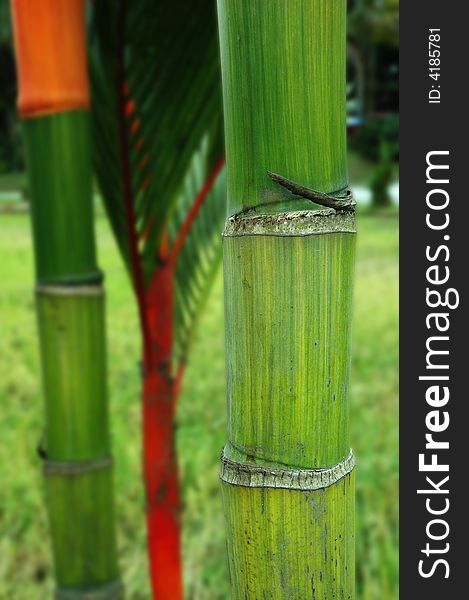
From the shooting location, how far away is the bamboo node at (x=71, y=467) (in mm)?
718

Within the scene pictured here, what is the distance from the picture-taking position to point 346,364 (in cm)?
39

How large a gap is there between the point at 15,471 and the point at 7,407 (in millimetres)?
311

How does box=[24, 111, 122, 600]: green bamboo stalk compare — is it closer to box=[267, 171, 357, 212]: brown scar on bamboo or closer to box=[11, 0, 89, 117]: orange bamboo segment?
box=[11, 0, 89, 117]: orange bamboo segment

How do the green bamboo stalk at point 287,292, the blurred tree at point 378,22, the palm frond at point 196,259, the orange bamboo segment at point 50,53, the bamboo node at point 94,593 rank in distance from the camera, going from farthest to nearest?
the blurred tree at point 378,22, the palm frond at point 196,259, the bamboo node at point 94,593, the orange bamboo segment at point 50,53, the green bamboo stalk at point 287,292

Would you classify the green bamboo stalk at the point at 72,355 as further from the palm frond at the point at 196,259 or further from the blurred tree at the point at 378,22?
the blurred tree at the point at 378,22

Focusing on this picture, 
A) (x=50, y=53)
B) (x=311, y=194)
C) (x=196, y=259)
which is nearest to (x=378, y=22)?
(x=196, y=259)

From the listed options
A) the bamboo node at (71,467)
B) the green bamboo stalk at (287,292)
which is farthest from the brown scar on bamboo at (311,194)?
the bamboo node at (71,467)

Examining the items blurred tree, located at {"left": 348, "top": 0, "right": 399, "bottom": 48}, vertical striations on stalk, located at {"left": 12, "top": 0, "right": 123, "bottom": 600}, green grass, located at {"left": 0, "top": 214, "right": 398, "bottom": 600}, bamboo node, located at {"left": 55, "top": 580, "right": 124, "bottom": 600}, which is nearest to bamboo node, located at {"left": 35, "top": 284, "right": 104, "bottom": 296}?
vertical striations on stalk, located at {"left": 12, "top": 0, "right": 123, "bottom": 600}

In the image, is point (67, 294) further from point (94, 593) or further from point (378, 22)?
point (378, 22)

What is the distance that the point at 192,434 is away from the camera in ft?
5.64

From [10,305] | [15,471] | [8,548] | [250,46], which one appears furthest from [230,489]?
[10,305]

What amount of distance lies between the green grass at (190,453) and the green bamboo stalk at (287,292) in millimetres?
896

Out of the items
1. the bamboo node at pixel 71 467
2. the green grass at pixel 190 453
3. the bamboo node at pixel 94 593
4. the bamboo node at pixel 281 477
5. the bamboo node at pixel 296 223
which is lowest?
the green grass at pixel 190 453

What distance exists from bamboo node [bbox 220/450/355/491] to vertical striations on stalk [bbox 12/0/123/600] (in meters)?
0.34
